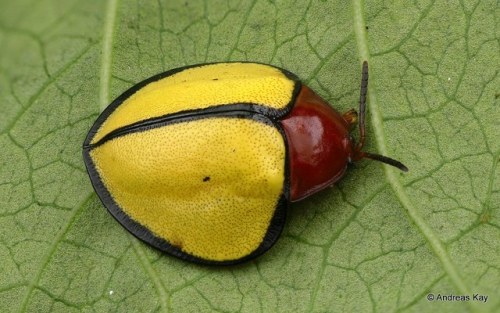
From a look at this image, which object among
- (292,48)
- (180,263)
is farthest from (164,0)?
(180,263)

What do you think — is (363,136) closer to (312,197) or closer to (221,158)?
(312,197)

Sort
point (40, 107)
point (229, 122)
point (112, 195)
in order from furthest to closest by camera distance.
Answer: point (40, 107) < point (112, 195) < point (229, 122)

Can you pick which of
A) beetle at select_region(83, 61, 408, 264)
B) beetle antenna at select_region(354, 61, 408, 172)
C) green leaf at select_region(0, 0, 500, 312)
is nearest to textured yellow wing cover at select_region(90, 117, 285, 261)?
beetle at select_region(83, 61, 408, 264)

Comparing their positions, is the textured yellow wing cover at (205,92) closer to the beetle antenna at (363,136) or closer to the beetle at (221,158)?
the beetle at (221,158)

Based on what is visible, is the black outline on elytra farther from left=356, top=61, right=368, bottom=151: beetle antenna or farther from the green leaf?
left=356, top=61, right=368, bottom=151: beetle antenna

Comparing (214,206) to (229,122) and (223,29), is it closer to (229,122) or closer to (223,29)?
(229,122)

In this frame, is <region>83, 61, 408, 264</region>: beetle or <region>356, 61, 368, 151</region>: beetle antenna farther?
<region>356, 61, 368, 151</region>: beetle antenna
